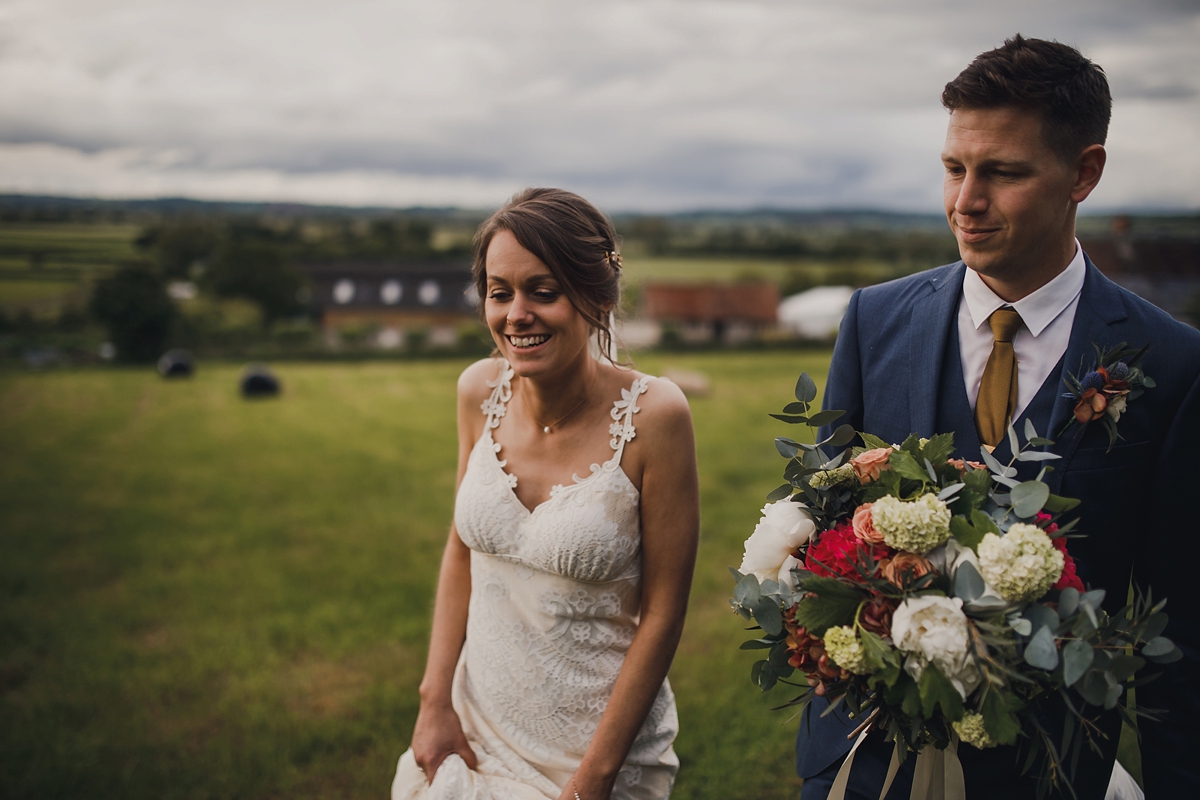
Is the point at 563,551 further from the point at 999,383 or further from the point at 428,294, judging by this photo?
the point at 428,294

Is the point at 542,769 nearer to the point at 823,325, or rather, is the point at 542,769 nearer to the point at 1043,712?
the point at 1043,712

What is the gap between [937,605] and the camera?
1.82 metres

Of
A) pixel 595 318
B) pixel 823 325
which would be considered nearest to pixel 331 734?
pixel 595 318

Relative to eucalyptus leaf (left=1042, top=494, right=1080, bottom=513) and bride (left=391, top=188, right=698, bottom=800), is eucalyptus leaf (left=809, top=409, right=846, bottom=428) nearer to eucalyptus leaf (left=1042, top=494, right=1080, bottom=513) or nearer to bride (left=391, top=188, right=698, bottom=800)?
eucalyptus leaf (left=1042, top=494, right=1080, bottom=513)

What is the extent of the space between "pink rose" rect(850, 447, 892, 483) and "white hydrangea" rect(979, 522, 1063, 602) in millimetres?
382

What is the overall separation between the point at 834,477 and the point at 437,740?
1.95m

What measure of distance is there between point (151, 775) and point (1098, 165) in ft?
20.3

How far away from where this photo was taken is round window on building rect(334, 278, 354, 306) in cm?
3081

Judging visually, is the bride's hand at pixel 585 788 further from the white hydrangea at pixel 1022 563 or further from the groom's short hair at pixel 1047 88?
the groom's short hair at pixel 1047 88

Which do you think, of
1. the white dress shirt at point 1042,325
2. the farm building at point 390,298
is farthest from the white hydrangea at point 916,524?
the farm building at point 390,298

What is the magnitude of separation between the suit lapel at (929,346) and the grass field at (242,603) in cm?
328

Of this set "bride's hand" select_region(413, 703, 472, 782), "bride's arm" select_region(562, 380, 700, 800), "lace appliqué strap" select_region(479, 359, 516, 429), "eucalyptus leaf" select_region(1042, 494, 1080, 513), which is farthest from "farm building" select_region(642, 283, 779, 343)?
"eucalyptus leaf" select_region(1042, 494, 1080, 513)

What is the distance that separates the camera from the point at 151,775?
521 cm

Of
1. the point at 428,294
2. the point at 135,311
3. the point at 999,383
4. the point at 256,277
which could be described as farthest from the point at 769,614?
the point at 428,294
